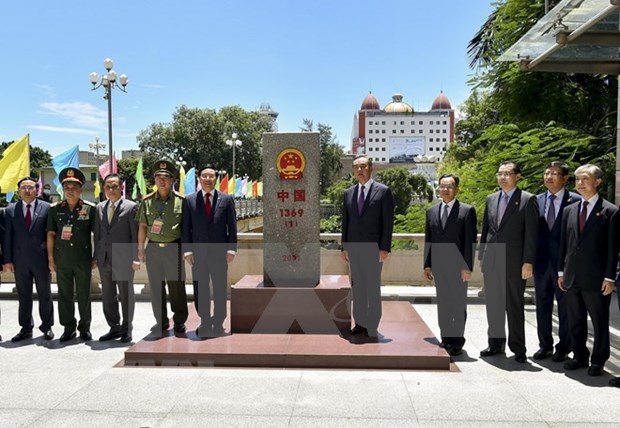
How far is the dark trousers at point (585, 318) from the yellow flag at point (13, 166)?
296 inches

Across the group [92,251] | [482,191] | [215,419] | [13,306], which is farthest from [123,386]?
[482,191]

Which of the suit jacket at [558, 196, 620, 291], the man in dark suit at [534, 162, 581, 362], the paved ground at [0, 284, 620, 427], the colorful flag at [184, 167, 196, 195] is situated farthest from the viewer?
the colorful flag at [184, 167, 196, 195]

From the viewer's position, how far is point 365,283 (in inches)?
217

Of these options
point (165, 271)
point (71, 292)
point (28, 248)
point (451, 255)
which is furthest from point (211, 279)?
point (451, 255)

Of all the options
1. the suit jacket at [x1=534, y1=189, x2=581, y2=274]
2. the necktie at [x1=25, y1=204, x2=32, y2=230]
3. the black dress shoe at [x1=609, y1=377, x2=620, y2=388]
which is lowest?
the black dress shoe at [x1=609, y1=377, x2=620, y2=388]

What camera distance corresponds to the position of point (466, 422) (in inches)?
143

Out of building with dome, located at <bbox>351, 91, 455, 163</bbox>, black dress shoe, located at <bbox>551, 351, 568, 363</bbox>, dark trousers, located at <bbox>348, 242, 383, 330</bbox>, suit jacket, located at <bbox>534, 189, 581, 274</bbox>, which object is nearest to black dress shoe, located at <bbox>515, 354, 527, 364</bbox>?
black dress shoe, located at <bbox>551, 351, 568, 363</bbox>

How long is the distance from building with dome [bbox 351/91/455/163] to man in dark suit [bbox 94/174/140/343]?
117887 mm

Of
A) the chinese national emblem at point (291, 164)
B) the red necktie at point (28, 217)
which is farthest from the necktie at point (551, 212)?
the red necktie at point (28, 217)

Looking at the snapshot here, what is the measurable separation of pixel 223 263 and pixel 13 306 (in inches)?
160

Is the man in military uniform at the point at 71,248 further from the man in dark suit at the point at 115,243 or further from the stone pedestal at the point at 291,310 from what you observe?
the stone pedestal at the point at 291,310

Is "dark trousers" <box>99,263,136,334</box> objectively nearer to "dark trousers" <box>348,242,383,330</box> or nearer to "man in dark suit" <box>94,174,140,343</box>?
"man in dark suit" <box>94,174,140,343</box>

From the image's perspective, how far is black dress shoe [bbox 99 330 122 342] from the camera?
578 centimetres

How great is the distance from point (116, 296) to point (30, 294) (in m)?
0.99
